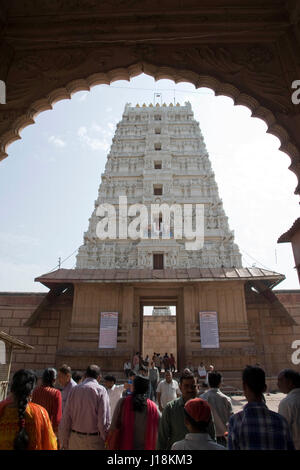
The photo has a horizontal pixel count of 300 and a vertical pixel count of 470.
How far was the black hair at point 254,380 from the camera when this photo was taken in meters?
2.15

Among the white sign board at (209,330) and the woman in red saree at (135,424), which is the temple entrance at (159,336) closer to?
the white sign board at (209,330)

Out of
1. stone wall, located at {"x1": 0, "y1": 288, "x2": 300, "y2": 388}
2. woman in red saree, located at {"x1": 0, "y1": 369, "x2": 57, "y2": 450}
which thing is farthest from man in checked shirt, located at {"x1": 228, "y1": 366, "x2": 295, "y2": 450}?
stone wall, located at {"x1": 0, "y1": 288, "x2": 300, "y2": 388}

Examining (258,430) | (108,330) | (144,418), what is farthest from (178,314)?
(258,430)

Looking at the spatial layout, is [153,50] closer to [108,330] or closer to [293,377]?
[293,377]

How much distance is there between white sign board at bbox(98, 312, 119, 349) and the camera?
12.7 metres

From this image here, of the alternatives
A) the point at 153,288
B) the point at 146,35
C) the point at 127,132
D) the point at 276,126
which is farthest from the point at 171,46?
the point at 127,132

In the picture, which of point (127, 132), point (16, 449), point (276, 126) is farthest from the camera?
point (127, 132)

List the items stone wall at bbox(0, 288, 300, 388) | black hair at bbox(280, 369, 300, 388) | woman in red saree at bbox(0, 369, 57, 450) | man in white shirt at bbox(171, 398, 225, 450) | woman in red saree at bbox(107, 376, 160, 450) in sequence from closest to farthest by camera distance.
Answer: man in white shirt at bbox(171, 398, 225, 450), woman in red saree at bbox(0, 369, 57, 450), woman in red saree at bbox(107, 376, 160, 450), black hair at bbox(280, 369, 300, 388), stone wall at bbox(0, 288, 300, 388)

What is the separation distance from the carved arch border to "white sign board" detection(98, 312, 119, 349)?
10.1 m

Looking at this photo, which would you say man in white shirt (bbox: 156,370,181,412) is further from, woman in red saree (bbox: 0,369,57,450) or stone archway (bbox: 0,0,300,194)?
stone archway (bbox: 0,0,300,194)

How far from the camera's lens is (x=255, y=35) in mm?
4402

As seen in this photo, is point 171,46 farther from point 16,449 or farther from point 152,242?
point 152,242

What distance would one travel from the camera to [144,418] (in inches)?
106
